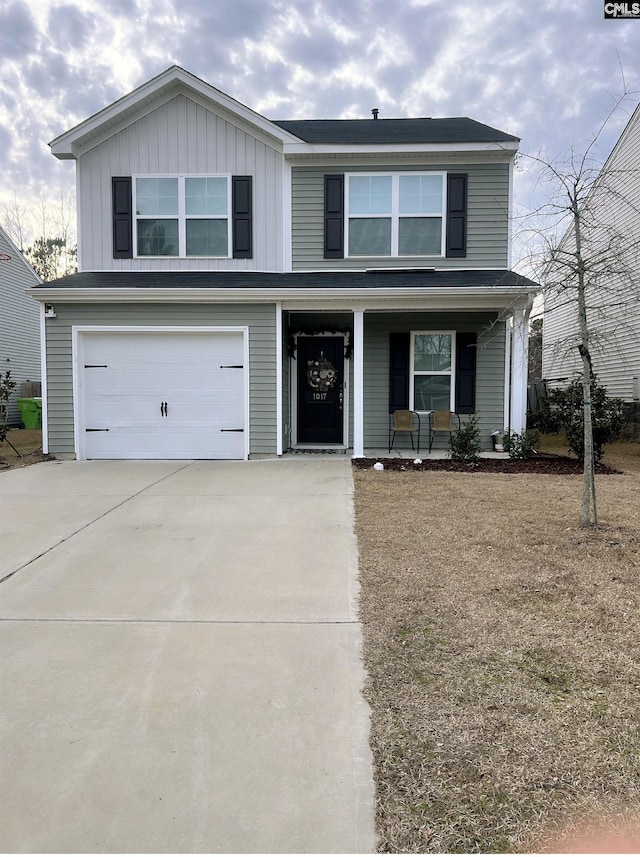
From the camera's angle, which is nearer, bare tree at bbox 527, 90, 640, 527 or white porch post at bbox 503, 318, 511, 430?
bare tree at bbox 527, 90, 640, 527

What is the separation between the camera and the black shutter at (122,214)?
955cm

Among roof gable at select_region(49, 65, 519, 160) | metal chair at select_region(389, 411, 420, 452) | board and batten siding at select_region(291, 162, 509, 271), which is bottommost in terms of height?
metal chair at select_region(389, 411, 420, 452)

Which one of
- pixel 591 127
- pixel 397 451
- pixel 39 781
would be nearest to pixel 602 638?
pixel 39 781

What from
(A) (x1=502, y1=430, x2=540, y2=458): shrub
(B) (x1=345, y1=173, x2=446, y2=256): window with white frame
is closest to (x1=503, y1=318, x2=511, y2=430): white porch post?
(A) (x1=502, y1=430, x2=540, y2=458): shrub

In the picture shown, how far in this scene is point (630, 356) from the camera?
13.2 metres

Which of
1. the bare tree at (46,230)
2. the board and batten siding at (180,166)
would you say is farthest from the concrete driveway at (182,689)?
the bare tree at (46,230)

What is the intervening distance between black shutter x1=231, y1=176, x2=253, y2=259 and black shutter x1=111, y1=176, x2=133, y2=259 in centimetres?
186

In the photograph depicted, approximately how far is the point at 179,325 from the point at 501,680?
7675 mm

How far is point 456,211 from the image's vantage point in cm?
941

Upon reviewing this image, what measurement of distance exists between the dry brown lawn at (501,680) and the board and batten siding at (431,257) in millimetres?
5934

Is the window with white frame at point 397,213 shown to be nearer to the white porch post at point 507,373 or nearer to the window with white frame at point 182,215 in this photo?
the white porch post at point 507,373

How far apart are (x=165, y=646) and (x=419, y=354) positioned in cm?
797

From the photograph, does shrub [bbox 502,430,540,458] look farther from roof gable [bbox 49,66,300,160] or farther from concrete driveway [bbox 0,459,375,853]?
roof gable [bbox 49,66,300,160]

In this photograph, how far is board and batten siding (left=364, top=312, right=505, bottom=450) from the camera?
971cm
